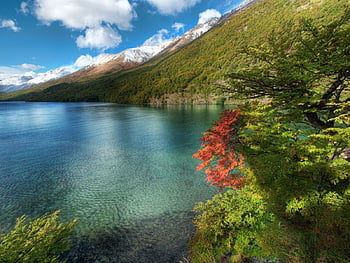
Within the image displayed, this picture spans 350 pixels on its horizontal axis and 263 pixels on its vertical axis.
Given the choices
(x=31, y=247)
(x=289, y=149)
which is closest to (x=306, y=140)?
(x=289, y=149)

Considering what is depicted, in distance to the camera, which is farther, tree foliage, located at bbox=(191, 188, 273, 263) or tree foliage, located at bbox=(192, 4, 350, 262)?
tree foliage, located at bbox=(191, 188, 273, 263)

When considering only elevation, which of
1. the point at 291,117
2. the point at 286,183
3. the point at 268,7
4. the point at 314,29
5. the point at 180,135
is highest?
the point at 268,7

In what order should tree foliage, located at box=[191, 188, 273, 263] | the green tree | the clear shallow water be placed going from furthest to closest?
1. the clear shallow water
2. tree foliage, located at box=[191, 188, 273, 263]
3. the green tree

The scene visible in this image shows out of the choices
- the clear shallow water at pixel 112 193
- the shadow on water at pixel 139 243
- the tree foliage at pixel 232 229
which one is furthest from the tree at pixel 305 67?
the clear shallow water at pixel 112 193

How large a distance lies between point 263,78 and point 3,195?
73.9 feet

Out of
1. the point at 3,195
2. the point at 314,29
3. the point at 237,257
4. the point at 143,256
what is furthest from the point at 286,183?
the point at 3,195

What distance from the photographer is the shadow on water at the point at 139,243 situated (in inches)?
358

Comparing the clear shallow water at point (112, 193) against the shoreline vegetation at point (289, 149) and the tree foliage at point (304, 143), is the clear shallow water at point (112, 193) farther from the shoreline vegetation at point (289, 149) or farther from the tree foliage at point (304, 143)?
the tree foliage at point (304, 143)

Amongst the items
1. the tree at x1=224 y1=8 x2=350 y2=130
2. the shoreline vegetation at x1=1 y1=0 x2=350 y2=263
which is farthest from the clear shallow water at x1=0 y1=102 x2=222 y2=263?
the tree at x1=224 y1=8 x2=350 y2=130

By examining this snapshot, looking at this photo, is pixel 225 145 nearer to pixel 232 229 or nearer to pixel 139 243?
pixel 232 229

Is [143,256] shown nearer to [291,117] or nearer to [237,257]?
[237,257]

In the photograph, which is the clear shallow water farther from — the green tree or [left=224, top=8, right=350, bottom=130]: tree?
[left=224, top=8, right=350, bottom=130]: tree

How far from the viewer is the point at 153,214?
12414mm

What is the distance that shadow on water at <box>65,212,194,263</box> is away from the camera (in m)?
9.09
